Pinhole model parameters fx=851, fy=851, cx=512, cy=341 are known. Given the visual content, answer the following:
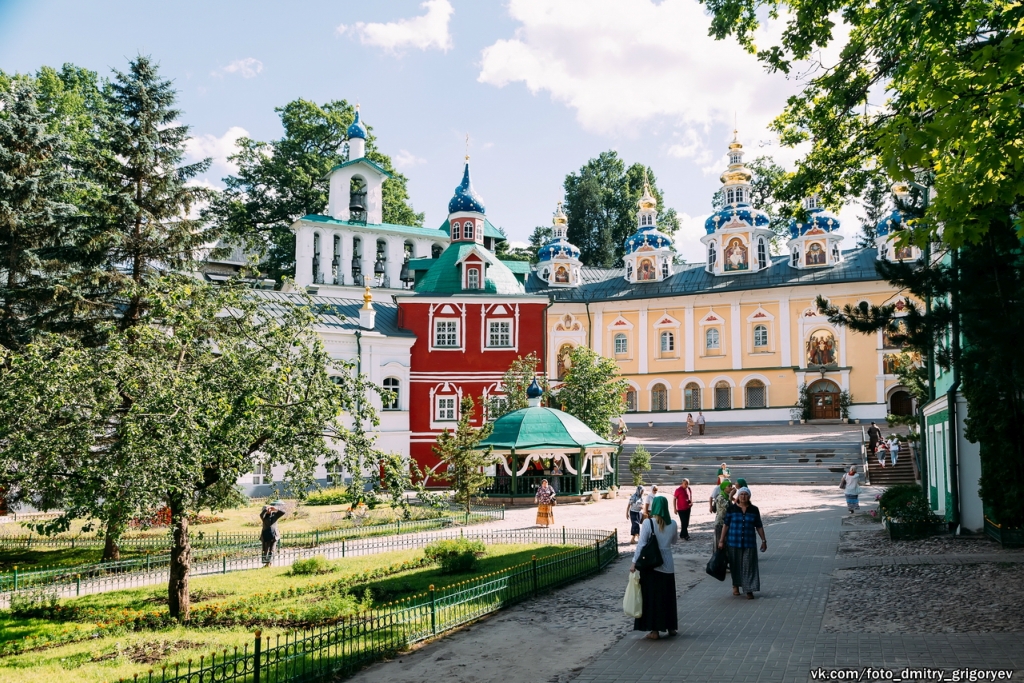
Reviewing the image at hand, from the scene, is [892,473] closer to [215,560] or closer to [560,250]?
[215,560]

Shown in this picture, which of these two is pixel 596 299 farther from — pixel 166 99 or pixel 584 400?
pixel 166 99

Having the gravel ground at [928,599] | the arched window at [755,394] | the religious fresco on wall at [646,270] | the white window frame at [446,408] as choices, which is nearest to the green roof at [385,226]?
the religious fresco on wall at [646,270]

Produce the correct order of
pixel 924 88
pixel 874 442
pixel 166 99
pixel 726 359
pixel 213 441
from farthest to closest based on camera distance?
pixel 726 359 → pixel 874 442 → pixel 166 99 → pixel 213 441 → pixel 924 88

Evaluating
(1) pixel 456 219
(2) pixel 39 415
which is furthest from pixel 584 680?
(1) pixel 456 219

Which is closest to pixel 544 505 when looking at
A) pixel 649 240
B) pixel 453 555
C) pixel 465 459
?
pixel 465 459

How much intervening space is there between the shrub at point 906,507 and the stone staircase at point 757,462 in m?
11.2

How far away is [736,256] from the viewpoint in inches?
2106

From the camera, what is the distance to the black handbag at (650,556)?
392 inches

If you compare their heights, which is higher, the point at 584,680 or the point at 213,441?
the point at 213,441

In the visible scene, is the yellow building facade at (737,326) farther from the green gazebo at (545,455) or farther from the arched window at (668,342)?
the green gazebo at (545,455)

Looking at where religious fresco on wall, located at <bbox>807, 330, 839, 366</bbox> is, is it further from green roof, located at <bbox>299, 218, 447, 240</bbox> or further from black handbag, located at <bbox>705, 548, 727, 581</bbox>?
black handbag, located at <bbox>705, 548, 727, 581</bbox>

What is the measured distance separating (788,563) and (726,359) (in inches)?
1477

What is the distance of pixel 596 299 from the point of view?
5528cm

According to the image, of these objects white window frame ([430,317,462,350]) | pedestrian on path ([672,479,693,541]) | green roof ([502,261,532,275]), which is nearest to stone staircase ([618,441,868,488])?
white window frame ([430,317,462,350])
